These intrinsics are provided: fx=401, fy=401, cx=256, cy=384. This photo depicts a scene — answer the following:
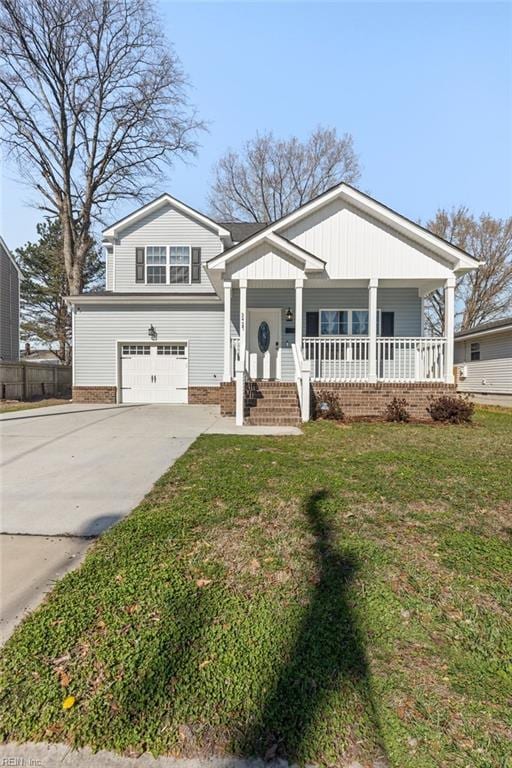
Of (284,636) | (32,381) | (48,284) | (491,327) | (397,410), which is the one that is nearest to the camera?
(284,636)

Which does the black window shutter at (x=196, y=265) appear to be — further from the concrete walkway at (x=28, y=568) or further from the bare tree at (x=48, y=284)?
the bare tree at (x=48, y=284)

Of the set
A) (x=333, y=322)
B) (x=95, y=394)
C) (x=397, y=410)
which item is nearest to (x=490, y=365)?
(x=333, y=322)

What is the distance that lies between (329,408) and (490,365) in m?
13.5

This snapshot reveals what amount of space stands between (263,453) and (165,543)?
299 centimetres

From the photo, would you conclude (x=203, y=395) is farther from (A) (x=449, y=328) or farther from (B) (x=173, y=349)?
(A) (x=449, y=328)

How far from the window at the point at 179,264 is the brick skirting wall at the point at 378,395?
313 inches

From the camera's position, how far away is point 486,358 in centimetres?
Answer: 1970

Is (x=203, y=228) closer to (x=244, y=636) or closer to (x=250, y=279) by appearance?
(x=250, y=279)

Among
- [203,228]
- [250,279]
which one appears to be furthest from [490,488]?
[203,228]

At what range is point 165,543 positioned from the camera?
309 centimetres

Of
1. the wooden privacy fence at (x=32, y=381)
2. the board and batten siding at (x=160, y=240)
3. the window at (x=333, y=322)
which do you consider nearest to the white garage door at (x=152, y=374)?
the board and batten siding at (x=160, y=240)

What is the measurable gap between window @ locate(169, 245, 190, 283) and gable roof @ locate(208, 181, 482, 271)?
5239 millimetres

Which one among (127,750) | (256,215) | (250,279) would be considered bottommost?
(127,750)

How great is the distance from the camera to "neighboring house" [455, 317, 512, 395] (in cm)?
1792
